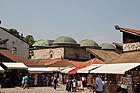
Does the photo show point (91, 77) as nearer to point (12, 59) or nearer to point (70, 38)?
point (12, 59)

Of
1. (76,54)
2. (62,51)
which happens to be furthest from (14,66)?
(76,54)

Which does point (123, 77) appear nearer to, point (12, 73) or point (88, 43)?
point (12, 73)

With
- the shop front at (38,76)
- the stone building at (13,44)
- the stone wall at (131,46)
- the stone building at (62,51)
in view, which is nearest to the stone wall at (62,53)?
the stone building at (62,51)

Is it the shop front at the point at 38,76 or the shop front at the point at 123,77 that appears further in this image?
the shop front at the point at 38,76

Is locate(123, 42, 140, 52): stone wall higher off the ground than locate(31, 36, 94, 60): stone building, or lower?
lower

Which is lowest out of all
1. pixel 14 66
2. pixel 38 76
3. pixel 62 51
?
pixel 38 76

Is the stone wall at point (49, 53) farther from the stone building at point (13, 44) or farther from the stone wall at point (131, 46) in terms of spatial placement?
the stone wall at point (131, 46)

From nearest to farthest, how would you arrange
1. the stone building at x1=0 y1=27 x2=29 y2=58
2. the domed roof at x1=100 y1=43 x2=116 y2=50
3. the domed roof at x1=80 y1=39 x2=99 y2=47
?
1. the stone building at x1=0 y1=27 x2=29 y2=58
2. the domed roof at x1=80 y1=39 x2=99 y2=47
3. the domed roof at x1=100 y1=43 x2=116 y2=50

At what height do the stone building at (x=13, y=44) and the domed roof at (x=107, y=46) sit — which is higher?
the domed roof at (x=107, y=46)

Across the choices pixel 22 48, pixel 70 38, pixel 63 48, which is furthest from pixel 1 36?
pixel 70 38

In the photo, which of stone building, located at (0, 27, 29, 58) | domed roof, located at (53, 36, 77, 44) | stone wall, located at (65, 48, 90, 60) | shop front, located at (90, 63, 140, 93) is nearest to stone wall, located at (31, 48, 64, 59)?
stone wall, located at (65, 48, 90, 60)

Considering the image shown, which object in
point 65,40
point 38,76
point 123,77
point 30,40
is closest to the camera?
point 123,77

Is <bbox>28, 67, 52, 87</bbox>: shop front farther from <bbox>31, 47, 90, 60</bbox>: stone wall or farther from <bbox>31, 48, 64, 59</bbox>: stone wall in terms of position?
<bbox>31, 48, 64, 59</bbox>: stone wall

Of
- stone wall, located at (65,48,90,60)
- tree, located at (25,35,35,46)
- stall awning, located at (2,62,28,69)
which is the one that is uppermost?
tree, located at (25,35,35,46)
